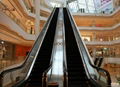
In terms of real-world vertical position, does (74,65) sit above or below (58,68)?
above

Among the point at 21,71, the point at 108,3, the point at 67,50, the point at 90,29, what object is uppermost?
the point at 108,3

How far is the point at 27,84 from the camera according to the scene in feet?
24.2

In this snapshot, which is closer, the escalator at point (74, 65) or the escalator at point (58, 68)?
the escalator at point (58, 68)

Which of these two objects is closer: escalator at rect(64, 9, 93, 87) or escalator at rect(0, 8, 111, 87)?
escalator at rect(0, 8, 111, 87)

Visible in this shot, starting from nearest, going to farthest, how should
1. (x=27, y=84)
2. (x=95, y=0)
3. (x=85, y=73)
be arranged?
(x=27, y=84) < (x=85, y=73) < (x=95, y=0)

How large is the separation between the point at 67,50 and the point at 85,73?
253 cm

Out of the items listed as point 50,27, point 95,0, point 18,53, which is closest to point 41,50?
point 50,27

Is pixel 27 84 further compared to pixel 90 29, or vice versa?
pixel 90 29

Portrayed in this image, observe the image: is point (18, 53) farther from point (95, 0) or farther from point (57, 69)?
point (57, 69)

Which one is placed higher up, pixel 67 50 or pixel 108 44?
pixel 108 44

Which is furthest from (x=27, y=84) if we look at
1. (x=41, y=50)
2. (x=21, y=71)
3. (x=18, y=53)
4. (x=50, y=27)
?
(x=18, y=53)

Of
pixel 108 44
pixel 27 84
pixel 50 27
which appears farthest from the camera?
pixel 108 44

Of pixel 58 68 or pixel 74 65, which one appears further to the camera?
pixel 58 68

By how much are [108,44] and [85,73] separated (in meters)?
25.1
